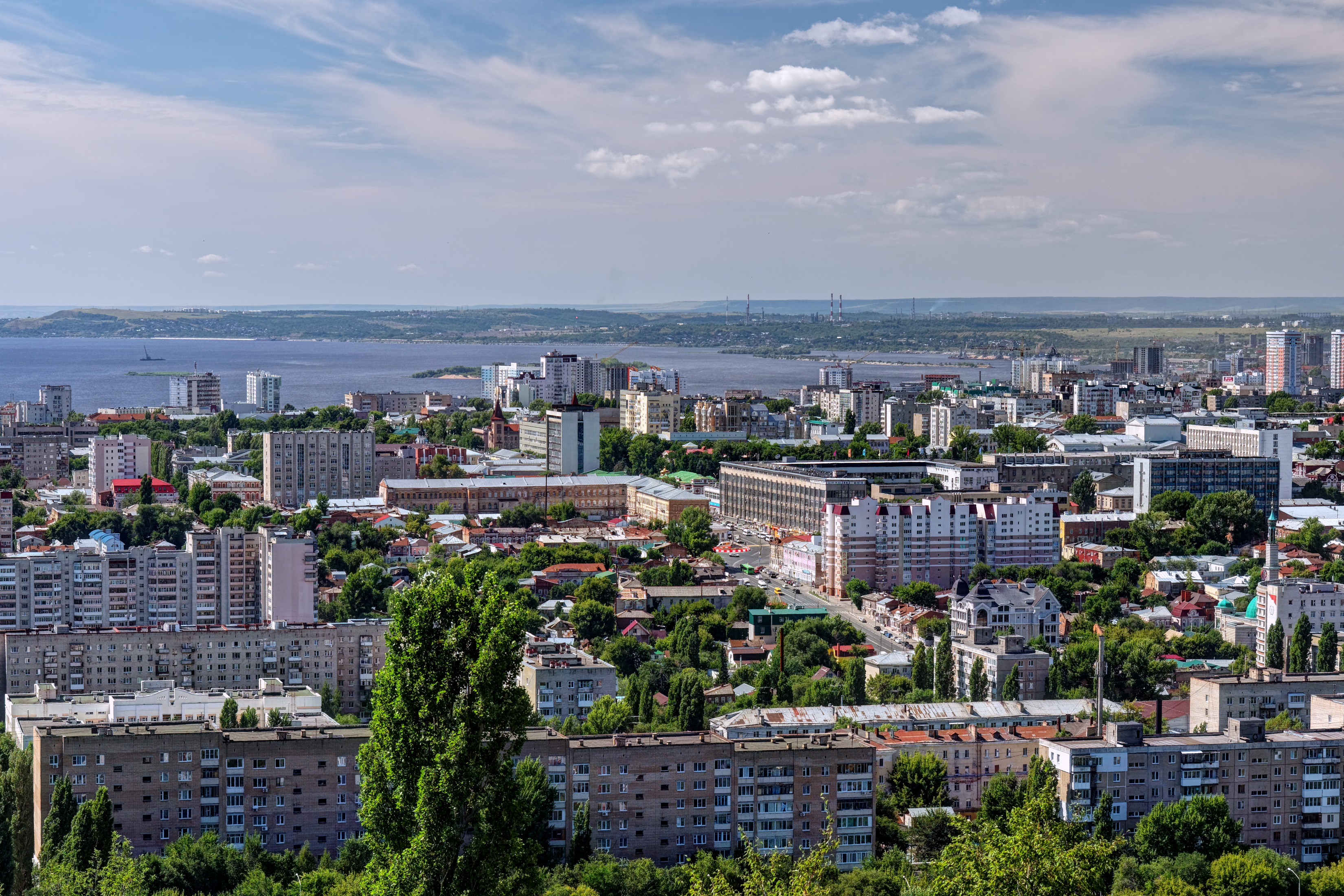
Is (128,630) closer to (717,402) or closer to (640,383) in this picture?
(717,402)

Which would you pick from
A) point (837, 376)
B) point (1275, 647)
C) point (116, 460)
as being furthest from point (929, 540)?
point (837, 376)

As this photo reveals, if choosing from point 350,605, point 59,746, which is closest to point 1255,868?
point 59,746

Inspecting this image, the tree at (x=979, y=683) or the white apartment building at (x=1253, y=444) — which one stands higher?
the white apartment building at (x=1253, y=444)

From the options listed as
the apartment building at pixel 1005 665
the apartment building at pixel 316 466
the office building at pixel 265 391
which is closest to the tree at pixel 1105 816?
the apartment building at pixel 1005 665

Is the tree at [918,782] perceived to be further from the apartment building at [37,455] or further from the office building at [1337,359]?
the office building at [1337,359]

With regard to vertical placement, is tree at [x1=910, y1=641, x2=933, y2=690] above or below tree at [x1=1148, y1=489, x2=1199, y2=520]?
below

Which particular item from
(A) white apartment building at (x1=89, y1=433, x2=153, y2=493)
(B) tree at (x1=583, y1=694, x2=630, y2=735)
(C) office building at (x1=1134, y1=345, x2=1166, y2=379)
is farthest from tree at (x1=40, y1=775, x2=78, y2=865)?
(C) office building at (x1=1134, y1=345, x2=1166, y2=379)

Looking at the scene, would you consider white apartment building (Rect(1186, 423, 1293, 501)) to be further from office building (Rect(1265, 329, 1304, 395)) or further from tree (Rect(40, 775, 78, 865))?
office building (Rect(1265, 329, 1304, 395))
